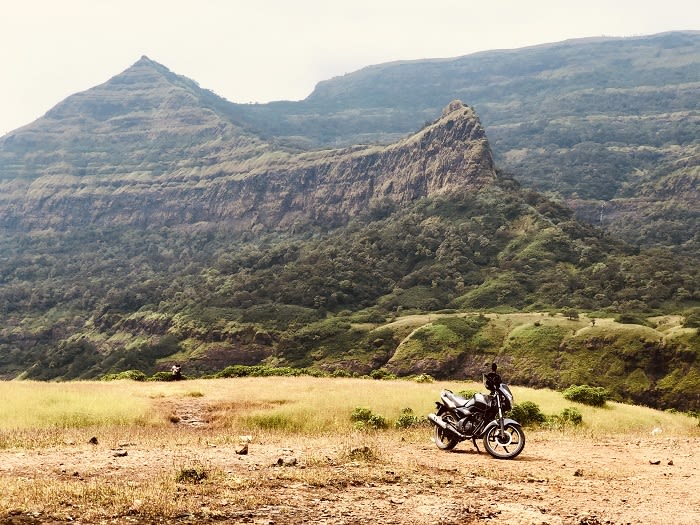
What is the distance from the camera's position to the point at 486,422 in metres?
17.4

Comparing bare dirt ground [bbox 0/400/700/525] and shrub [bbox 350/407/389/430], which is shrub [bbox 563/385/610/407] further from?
bare dirt ground [bbox 0/400/700/525]

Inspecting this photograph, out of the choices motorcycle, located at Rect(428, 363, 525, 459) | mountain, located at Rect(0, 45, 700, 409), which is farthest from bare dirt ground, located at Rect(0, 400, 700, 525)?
mountain, located at Rect(0, 45, 700, 409)

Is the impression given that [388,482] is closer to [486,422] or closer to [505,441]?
[505,441]

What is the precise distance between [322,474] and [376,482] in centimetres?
116

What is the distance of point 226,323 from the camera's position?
139 meters

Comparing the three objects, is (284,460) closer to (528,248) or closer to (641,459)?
(641,459)

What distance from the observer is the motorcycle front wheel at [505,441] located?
1654cm

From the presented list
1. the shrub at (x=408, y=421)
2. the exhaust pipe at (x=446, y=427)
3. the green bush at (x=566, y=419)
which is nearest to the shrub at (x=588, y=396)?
the green bush at (x=566, y=419)

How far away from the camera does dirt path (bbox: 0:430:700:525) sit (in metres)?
10.5

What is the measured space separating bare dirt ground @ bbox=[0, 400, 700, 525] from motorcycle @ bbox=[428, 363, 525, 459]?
43 cm

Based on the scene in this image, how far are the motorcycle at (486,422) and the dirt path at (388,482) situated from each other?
1.50 feet

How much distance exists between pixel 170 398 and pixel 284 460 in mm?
17680

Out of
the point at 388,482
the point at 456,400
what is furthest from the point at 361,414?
the point at 388,482

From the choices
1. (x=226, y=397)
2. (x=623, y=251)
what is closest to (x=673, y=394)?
(x=226, y=397)
